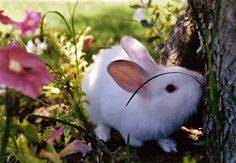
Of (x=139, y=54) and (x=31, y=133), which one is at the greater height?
(x=139, y=54)

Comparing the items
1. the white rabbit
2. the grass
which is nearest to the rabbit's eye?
the white rabbit

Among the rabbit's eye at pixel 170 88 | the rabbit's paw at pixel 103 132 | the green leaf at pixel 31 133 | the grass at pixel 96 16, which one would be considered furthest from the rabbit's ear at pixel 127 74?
the grass at pixel 96 16

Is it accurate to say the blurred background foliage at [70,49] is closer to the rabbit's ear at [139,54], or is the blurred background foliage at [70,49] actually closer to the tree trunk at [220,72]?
the rabbit's ear at [139,54]

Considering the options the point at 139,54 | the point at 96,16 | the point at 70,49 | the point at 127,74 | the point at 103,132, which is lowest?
the point at 103,132

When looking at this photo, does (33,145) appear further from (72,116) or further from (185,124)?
(185,124)

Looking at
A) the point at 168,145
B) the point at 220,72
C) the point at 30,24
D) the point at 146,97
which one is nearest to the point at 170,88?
the point at 146,97

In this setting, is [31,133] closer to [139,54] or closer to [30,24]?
[30,24]

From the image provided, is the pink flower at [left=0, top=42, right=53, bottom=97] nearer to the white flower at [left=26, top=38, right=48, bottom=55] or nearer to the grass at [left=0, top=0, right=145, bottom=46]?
the white flower at [left=26, top=38, right=48, bottom=55]
